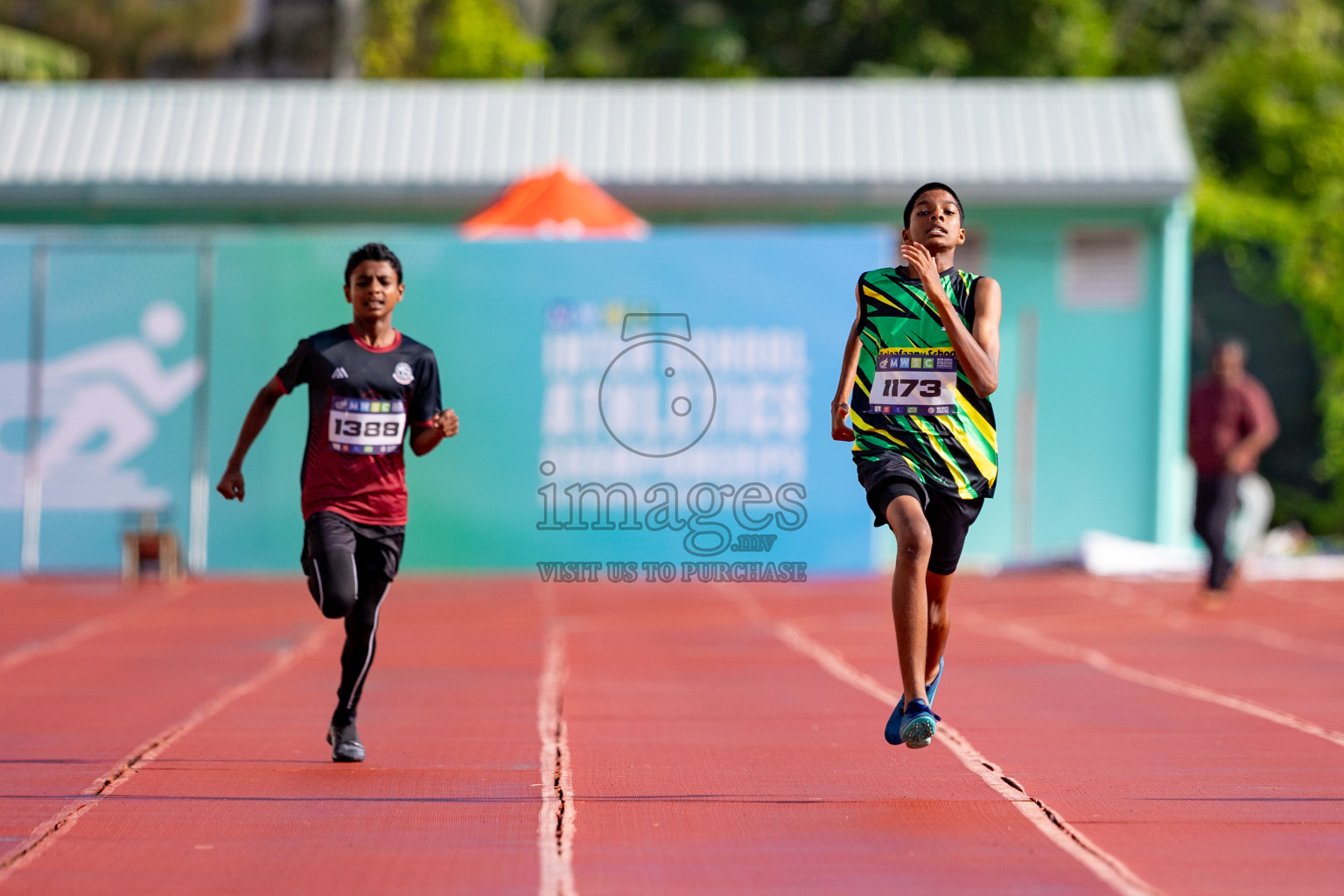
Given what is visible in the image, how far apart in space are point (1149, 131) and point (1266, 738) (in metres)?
12.0

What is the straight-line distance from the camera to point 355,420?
21.8ft

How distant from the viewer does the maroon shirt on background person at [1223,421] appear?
14023 mm

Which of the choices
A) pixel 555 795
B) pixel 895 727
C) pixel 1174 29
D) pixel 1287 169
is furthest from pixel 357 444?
pixel 1174 29

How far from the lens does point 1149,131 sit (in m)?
18.2

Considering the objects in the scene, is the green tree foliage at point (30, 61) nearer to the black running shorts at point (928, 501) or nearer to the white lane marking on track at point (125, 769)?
the white lane marking on track at point (125, 769)

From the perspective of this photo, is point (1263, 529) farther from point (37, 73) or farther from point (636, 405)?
point (37, 73)

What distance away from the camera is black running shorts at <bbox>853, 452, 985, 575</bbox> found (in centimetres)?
615

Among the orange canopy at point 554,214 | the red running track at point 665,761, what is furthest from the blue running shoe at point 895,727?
the orange canopy at point 554,214

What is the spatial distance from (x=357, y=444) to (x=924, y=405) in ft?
6.84

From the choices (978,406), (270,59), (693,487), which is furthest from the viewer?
(270,59)

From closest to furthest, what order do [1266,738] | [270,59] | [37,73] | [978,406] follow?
[978,406] → [1266,738] → [37,73] → [270,59]

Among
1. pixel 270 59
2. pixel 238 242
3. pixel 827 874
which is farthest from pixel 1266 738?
pixel 270 59

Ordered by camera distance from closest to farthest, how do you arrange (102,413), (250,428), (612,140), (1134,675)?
1. (250,428)
2. (1134,675)
3. (102,413)
4. (612,140)

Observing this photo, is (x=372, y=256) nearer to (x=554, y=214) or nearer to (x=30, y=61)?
(x=554, y=214)
